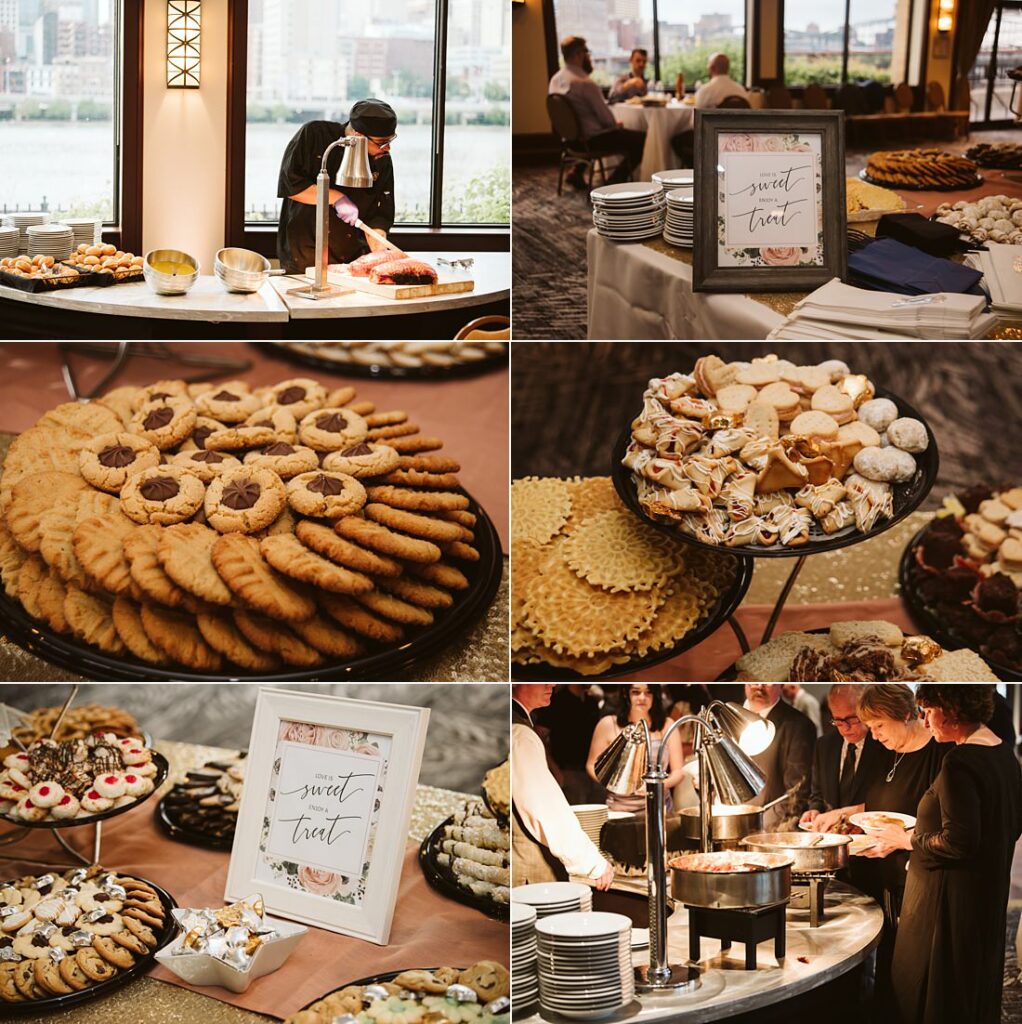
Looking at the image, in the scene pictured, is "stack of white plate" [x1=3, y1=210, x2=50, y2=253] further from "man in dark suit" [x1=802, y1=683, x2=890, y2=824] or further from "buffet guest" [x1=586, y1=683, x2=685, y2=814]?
"man in dark suit" [x1=802, y1=683, x2=890, y2=824]

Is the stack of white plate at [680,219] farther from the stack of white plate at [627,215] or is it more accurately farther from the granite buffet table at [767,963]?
the granite buffet table at [767,963]

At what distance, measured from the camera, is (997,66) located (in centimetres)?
214

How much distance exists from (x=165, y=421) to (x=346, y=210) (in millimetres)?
705

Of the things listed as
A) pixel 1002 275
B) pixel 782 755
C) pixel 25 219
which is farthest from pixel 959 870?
pixel 25 219

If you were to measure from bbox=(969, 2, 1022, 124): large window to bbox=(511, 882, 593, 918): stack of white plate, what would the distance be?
1790 millimetres

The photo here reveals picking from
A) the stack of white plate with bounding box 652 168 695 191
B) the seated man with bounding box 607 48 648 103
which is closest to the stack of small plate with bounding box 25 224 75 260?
the seated man with bounding box 607 48 648 103

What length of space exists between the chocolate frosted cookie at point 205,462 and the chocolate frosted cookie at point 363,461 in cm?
20

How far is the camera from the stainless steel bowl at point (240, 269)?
7.57 ft

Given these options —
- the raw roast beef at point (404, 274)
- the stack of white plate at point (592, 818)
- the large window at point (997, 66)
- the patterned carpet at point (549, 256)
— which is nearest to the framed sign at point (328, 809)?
the stack of white plate at point (592, 818)

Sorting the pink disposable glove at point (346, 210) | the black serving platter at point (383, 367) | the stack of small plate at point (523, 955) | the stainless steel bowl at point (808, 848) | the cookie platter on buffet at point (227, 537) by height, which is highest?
the pink disposable glove at point (346, 210)

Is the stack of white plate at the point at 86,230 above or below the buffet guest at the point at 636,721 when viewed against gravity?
above

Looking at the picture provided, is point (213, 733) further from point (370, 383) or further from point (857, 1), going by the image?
point (857, 1)

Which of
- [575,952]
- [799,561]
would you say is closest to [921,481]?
[799,561]

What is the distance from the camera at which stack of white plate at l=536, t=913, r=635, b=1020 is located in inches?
73.4
